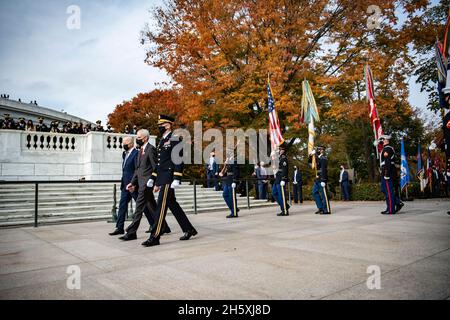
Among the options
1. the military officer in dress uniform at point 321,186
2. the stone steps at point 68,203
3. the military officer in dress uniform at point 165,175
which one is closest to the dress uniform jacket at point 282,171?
the military officer in dress uniform at point 321,186

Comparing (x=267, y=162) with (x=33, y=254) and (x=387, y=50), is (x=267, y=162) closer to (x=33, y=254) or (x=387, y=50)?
(x=387, y=50)

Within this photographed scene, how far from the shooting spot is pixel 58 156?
17953 millimetres

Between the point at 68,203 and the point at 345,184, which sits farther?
the point at 345,184

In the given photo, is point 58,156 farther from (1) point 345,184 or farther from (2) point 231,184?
(1) point 345,184

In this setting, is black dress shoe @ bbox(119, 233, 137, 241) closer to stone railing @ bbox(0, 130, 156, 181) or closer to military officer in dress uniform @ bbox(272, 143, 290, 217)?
military officer in dress uniform @ bbox(272, 143, 290, 217)

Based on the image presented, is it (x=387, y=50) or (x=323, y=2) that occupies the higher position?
(x=323, y=2)

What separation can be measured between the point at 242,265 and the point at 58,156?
17.1 meters

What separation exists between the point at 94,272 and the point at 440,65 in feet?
25.7

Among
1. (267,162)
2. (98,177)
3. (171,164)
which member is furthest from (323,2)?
(98,177)

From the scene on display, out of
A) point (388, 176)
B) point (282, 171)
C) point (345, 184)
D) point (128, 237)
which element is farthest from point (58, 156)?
point (388, 176)

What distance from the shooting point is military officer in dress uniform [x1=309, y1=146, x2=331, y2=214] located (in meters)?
9.66

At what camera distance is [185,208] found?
1201 centimetres

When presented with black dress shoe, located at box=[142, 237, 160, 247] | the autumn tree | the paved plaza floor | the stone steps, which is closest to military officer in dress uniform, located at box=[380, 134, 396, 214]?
the paved plaza floor

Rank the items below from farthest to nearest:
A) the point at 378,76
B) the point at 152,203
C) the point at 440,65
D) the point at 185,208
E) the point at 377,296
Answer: the point at 378,76
the point at 185,208
the point at 440,65
the point at 152,203
the point at 377,296
